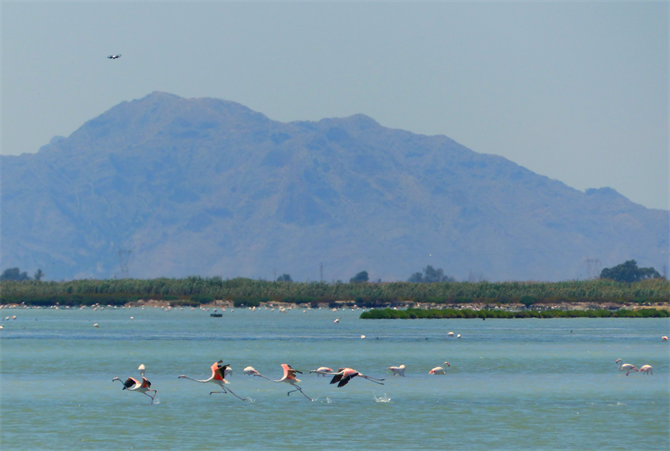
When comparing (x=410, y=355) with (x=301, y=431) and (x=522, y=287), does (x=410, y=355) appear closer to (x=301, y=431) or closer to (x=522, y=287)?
(x=301, y=431)

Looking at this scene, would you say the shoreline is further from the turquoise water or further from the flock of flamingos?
the flock of flamingos

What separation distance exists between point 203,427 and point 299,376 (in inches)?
633

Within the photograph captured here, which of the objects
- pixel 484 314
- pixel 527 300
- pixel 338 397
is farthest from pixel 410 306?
pixel 338 397

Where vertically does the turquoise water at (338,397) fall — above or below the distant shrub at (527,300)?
below

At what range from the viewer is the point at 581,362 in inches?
2378

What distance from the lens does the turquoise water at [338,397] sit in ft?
106

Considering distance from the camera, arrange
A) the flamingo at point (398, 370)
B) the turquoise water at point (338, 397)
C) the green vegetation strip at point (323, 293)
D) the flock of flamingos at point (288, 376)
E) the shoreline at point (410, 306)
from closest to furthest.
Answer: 1. the flock of flamingos at point (288, 376)
2. the turquoise water at point (338, 397)
3. the flamingo at point (398, 370)
4. the shoreline at point (410, 306)
5. the green vegetation strip at point (323, 293)

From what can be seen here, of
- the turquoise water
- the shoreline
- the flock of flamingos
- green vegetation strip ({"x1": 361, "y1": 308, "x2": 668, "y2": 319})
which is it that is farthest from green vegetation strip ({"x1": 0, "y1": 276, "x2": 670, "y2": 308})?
the flock of flamingos

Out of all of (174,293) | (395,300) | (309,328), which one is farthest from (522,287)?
(309,328)

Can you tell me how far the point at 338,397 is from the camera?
42.3 metres

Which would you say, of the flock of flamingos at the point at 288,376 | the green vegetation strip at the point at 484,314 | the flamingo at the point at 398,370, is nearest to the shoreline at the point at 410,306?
the green vegetation strip at the point at 484,314

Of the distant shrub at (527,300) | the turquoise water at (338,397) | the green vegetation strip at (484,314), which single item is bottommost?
the turquoise water at (338,397)

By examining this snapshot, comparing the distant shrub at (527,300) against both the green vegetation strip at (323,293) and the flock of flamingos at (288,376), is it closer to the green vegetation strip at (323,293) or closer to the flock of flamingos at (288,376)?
the green vegetation strip at (323,293)

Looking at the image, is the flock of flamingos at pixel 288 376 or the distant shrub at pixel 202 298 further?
the distant shrub at pixel 202 298
